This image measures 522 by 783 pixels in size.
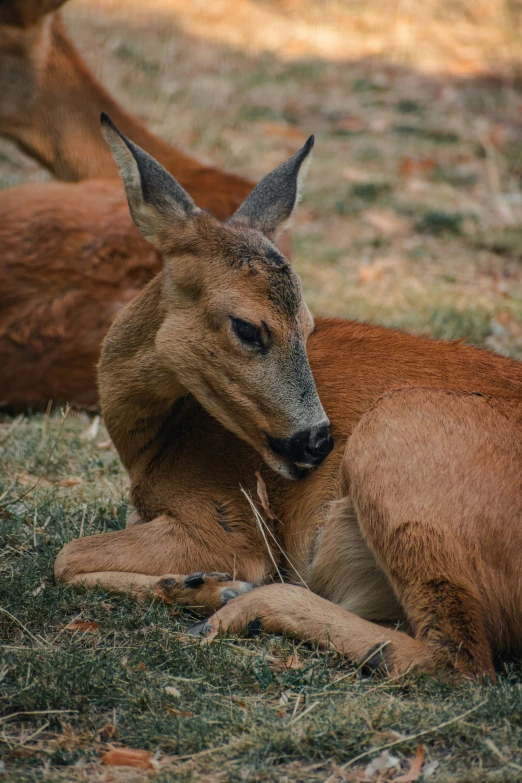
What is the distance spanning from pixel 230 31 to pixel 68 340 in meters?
10.2

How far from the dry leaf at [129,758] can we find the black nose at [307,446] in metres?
1.41

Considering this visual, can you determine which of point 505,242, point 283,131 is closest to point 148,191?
point 505,242

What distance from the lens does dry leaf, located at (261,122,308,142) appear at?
1249cm

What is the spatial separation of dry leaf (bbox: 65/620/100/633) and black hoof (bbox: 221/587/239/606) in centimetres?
53

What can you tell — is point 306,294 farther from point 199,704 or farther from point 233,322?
point 199,704

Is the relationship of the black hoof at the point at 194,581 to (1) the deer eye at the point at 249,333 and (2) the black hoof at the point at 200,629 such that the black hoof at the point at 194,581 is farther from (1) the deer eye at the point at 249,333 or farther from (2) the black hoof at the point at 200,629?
(1) the deer eye at the point at 249,333

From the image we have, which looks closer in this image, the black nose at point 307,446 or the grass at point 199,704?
the grass at point 199,704

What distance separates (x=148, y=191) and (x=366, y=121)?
31.2 feet

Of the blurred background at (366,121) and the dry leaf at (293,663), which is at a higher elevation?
the dry leaf at (293,663)

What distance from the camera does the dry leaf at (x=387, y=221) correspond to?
10.4m

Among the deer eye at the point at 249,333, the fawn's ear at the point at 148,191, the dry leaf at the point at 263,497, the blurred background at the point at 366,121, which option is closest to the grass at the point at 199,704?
the dry leaf at the point at 263,497

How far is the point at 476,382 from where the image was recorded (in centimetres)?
425

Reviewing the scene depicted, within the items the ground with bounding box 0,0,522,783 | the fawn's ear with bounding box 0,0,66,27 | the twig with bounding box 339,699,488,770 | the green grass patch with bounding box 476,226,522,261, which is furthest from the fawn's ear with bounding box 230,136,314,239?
the green grass patch with bounding box 476,226,522,261

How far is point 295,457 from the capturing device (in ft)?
13.4
